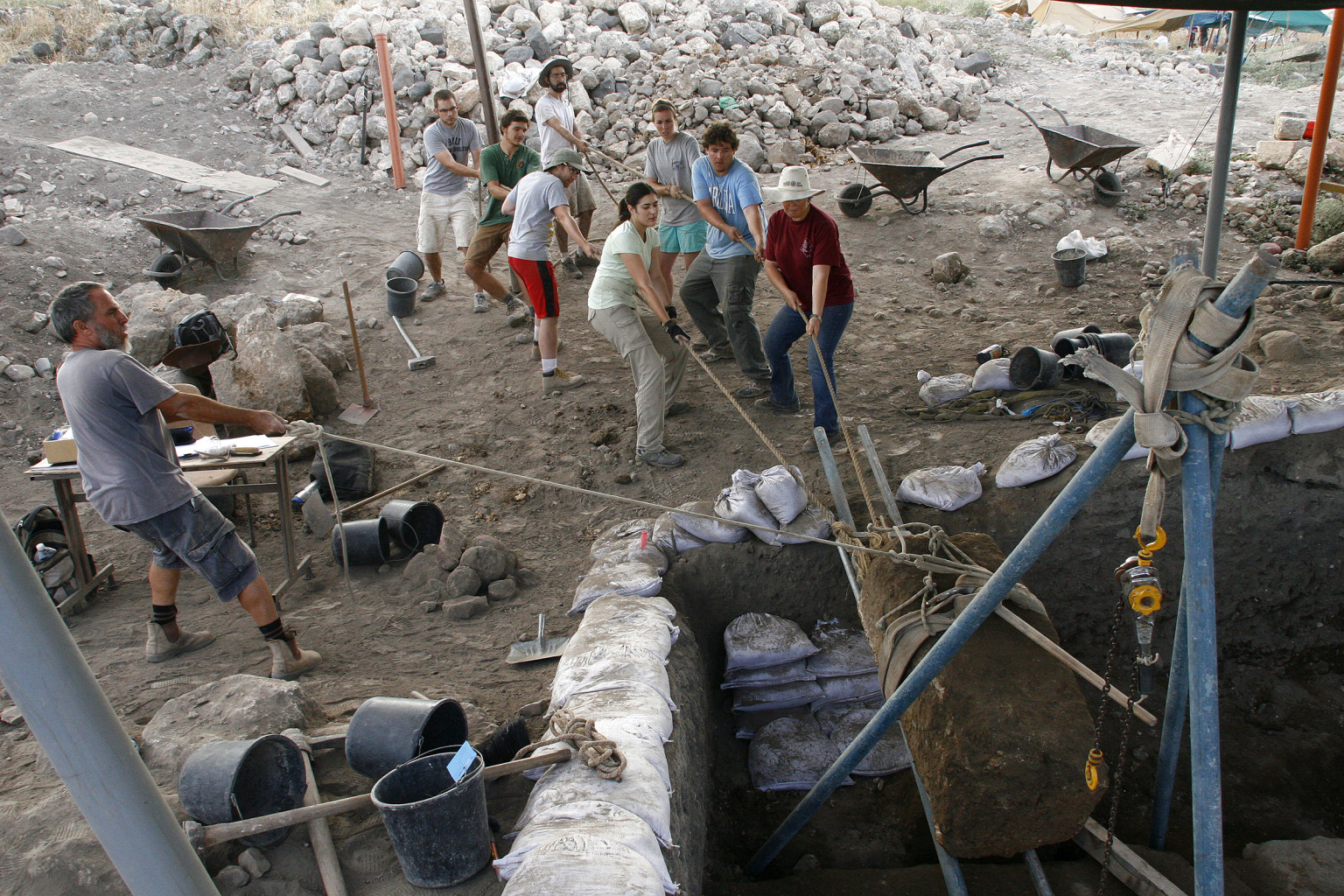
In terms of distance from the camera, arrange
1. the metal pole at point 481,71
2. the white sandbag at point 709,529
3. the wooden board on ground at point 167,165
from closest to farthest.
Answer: the white sandbag at point 709,529
the metal pole at point 481,71
the wooden board on ground at point 167,165

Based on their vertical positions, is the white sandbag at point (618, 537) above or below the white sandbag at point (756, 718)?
above

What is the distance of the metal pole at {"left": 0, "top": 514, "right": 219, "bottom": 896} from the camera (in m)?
1.46

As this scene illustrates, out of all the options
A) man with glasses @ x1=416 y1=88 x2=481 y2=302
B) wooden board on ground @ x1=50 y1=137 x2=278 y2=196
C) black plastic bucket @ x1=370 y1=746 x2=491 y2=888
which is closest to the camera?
black plastic bucket @ x1=370 y1=746 x2=491 y2=888

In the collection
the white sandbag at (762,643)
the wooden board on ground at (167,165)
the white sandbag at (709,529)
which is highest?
the wooden board on ground at (167,165)

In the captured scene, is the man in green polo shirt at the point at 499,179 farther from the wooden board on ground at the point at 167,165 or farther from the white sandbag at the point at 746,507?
the wooden board on ground at the point at 167,165

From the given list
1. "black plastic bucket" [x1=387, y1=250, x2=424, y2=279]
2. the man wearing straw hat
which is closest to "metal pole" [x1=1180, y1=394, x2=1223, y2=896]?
the man wearing straw hat

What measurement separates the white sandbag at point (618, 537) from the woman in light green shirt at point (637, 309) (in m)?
0.87

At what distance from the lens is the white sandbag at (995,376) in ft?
18.6

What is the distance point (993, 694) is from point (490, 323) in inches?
243

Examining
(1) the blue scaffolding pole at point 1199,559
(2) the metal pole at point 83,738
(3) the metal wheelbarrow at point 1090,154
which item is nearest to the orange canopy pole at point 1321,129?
(3) the metal wheelbarrow at point 1090,154

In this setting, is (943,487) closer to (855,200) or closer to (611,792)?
(611,792)

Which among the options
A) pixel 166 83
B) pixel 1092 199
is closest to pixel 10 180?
pixel 166 83

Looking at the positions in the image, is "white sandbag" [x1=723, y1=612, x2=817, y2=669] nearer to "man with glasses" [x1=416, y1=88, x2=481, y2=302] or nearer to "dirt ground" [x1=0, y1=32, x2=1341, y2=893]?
"dirt ground" [x1=0, y1=32, x2=1341, y2=893]

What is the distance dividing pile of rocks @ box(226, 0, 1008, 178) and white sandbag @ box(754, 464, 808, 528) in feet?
26.5
